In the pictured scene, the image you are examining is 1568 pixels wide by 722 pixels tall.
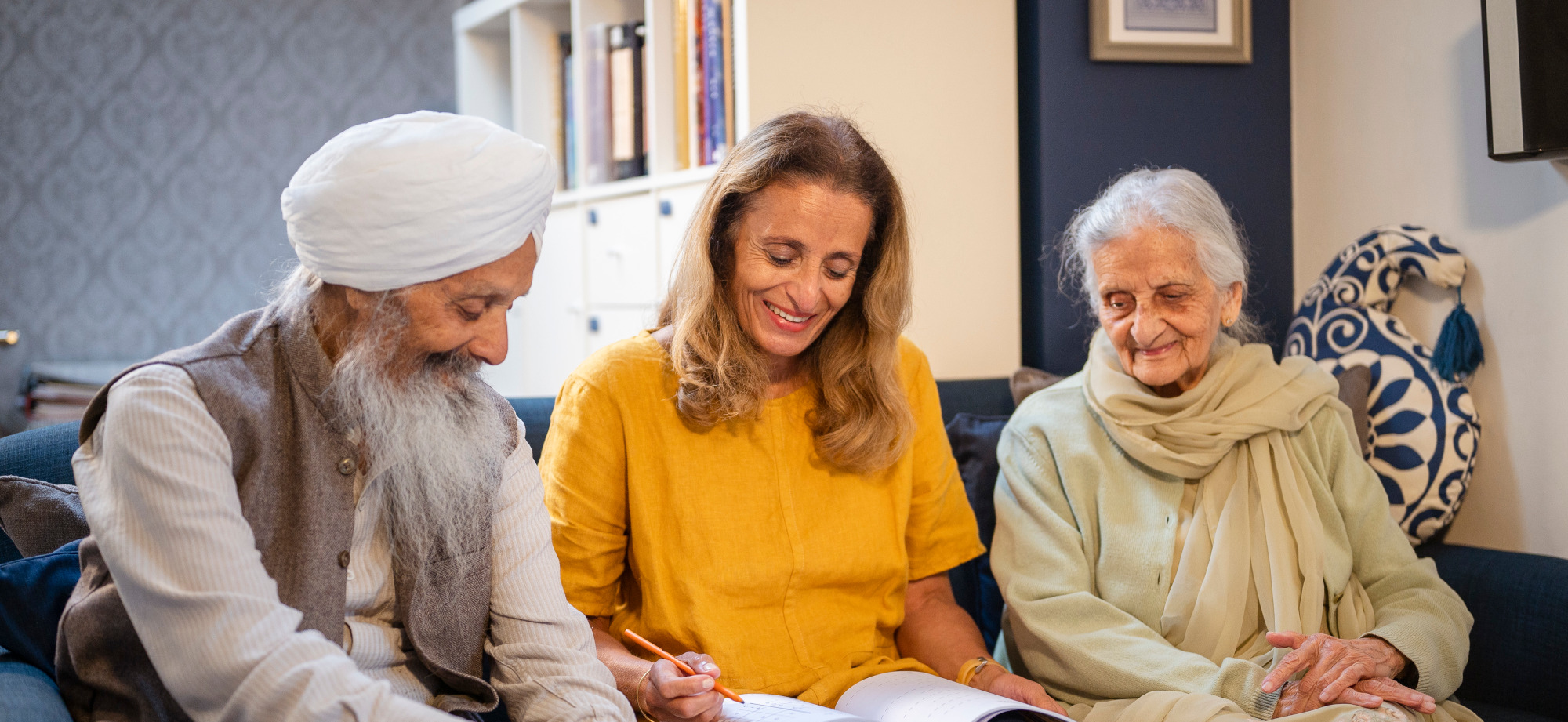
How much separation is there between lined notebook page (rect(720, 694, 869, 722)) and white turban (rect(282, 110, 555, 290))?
686mm

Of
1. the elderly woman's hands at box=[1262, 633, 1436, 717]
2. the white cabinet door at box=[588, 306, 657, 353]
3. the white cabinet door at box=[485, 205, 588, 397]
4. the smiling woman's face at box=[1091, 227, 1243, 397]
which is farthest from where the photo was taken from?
the white cabinet door at box=[485, 205, 588, 397]

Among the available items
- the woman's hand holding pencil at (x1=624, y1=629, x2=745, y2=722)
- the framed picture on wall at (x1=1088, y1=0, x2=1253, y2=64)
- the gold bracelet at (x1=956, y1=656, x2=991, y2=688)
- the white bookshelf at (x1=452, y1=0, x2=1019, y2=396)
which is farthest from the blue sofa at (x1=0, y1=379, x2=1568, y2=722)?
the framed picture on wall at (x1=1088, y1=0, x2=1253, y2=64)

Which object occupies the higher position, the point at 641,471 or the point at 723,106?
the point at 723,106

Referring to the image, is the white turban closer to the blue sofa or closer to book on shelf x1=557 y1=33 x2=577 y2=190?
the blue sofa

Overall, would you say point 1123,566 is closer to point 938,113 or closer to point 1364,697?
point 1364,697

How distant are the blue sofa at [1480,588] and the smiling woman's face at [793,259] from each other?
2.02 feet

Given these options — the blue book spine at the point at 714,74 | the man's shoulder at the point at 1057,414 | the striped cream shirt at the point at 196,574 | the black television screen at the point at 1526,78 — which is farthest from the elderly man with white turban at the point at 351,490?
the black television screen at the point at 1526,78

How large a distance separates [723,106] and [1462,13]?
153 cm

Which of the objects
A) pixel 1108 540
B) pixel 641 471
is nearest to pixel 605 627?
pixel 641 471

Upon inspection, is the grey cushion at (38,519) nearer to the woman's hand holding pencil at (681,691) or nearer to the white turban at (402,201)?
the white turban at (402,201)

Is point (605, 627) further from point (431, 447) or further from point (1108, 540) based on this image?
point (1108, 540)

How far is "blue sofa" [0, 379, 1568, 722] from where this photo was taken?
1683mm

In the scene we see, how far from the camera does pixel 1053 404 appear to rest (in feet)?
6.69

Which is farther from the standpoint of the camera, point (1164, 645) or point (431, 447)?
point (1164, 645)
